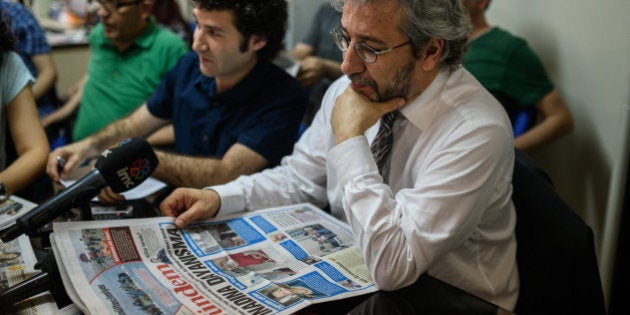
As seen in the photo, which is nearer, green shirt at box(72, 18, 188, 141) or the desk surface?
the desk surface

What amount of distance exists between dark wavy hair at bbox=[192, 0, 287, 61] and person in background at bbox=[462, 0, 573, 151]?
728 mm

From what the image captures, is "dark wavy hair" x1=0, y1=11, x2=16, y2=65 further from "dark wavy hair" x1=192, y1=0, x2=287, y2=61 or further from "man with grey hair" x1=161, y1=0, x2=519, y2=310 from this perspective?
"man with grey hair" x1=161, y1=0, x2=519, y2=310

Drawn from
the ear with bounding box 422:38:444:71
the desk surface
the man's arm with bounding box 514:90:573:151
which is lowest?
the man's arm with bounding box 514:90:573:151

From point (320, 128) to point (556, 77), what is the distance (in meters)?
1.19

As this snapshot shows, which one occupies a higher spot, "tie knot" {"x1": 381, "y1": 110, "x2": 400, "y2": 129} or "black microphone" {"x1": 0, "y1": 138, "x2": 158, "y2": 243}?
"black microphone" {"x1": 0, "y1": 138, "x2": 158, "y2": 243}

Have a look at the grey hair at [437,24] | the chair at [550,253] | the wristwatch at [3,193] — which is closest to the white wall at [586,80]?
the chair at [550,253]

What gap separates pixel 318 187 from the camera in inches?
59.8

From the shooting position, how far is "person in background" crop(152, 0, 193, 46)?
281cm

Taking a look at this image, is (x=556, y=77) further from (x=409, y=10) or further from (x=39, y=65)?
(x=39, y=65)

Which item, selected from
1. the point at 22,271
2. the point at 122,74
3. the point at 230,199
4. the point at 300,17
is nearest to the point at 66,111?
the point at 122,74

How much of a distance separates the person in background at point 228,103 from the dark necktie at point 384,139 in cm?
48

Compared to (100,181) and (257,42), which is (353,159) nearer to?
(100,181)

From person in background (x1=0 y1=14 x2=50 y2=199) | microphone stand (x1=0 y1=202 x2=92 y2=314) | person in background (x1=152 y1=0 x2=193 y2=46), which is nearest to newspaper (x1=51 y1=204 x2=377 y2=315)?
microphone stand (x1=0 y1=202 x2=92 y2=314)

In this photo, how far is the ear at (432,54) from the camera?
47.4 inches
